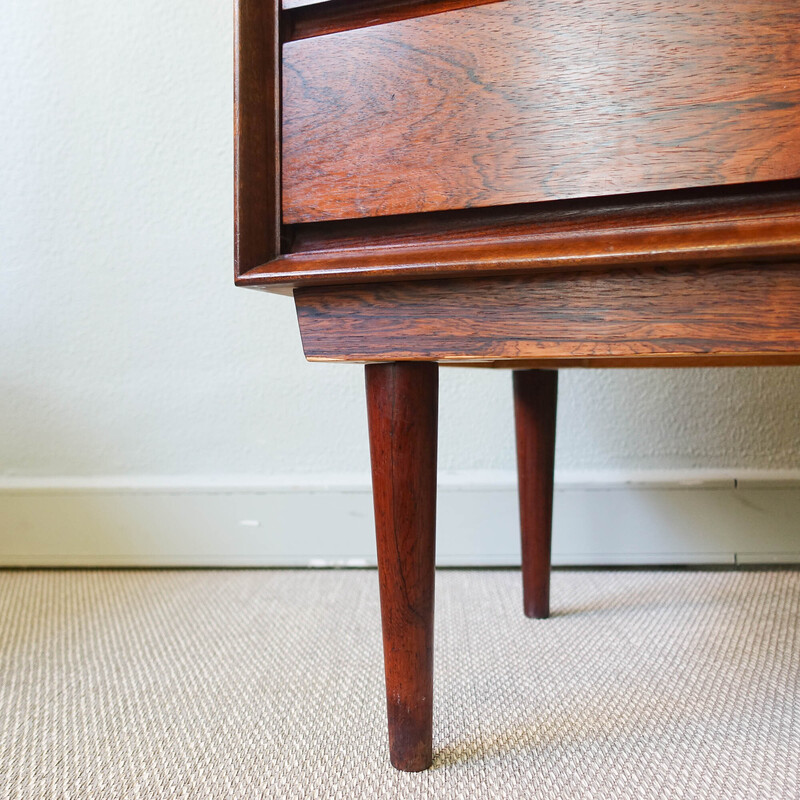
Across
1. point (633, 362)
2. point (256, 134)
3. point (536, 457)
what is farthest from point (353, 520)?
point (256, 134)

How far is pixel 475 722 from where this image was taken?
597mm

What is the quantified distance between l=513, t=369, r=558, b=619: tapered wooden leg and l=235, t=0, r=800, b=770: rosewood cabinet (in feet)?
1.13

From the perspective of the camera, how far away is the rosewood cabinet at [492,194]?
39 centimetres

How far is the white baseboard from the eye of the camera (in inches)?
41.3

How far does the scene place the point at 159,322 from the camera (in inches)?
45.7

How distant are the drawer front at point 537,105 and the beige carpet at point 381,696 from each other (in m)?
0.41

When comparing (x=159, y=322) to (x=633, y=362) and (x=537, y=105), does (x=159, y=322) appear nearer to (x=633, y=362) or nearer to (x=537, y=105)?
(x=633, y=362)

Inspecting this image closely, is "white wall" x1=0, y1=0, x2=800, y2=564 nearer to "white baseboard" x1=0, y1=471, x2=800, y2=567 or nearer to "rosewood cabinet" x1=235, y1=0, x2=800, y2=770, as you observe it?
"white baseboard" x1=0, y1=471, x2=800, y2=567

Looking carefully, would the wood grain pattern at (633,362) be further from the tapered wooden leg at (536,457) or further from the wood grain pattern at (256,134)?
the wood grain pattern at (256,134)

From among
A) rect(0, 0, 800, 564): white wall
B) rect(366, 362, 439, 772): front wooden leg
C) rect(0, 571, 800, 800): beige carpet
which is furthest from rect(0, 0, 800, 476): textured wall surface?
rect(366, 362, 439, 772): front wooden leg

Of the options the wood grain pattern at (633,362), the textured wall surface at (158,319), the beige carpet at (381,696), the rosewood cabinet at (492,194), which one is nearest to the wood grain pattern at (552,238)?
the rosewood cabinet at (492,194)

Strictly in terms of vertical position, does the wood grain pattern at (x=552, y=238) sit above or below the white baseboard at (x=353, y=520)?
above

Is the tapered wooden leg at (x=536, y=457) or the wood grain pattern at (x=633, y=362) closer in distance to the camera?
the wood grain pattern at (x=633, y=362)

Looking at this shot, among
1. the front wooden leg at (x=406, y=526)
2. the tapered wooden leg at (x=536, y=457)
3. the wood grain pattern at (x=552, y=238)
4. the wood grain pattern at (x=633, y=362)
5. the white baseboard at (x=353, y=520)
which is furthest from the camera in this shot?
the white baseboard at (x=353, y=520)
